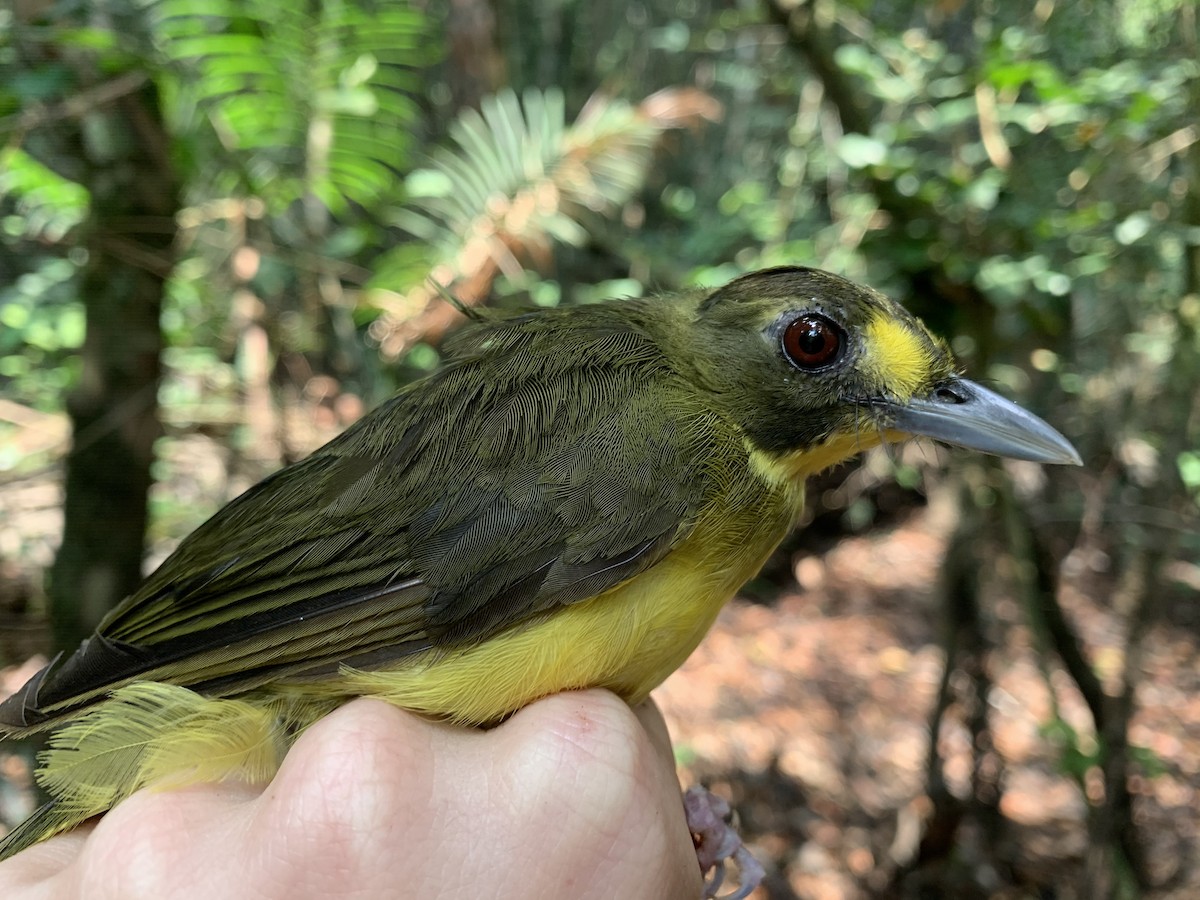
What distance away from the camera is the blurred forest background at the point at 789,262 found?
9.22ft

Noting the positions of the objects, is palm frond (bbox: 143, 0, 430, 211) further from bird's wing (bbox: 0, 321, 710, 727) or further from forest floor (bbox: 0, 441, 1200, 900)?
bird's wing (bbox: 0, 321, 710, 727)

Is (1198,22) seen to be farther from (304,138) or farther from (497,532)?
(304,138)

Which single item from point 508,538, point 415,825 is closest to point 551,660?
point 508,538

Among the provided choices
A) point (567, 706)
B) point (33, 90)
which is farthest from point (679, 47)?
point (567, 706)

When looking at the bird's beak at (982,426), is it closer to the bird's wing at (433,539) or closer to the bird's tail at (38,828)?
the bird's wing at (433,539)

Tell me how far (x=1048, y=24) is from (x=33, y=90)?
405 centimetres

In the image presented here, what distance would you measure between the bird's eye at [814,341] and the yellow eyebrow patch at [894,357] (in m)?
0.07

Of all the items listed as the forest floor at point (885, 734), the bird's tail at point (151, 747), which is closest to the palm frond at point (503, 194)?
the forest floor at point (885, 734)

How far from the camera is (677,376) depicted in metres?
1.85

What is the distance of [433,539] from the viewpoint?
1.61 m

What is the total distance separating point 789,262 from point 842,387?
1.83 meters

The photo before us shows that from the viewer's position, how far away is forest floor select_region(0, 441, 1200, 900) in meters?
3.63

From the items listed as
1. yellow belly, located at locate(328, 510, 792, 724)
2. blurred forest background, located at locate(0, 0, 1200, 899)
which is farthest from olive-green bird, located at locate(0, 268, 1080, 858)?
blurred forest background, located at locate(0, 0, 1200, 899)

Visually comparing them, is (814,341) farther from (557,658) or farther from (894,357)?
(557,658)
